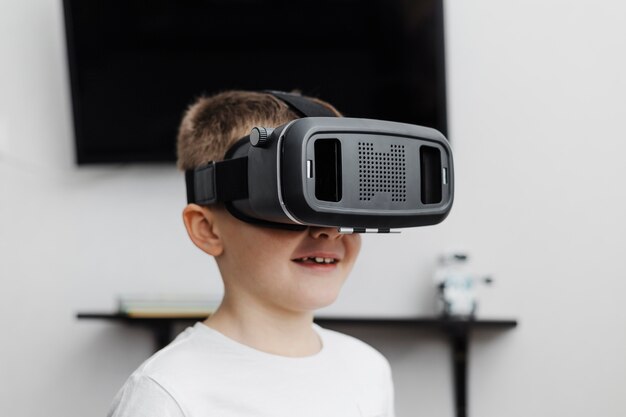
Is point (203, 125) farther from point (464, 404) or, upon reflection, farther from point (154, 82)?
point (464, 404)

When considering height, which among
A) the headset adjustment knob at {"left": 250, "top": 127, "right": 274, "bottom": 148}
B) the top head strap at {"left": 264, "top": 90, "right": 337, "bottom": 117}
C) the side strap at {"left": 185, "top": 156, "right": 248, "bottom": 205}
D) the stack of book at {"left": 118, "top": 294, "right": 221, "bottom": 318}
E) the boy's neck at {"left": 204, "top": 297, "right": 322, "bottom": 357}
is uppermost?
the top head strap at {"left": 264, "top": 90, "right": 337, "bottom": 117}

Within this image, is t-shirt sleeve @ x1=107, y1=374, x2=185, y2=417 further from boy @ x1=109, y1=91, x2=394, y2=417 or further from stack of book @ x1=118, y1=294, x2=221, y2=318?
stack of book @ x1=118, y1=294, x2=221, y2=318

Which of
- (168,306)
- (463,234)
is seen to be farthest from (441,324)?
(168,306)

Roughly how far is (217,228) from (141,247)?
3.79 ft

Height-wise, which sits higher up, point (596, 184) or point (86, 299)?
point (596, 184)

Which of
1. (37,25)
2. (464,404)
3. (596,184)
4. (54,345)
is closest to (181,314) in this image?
(54,345)

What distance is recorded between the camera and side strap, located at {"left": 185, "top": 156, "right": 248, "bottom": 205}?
2.90 ft

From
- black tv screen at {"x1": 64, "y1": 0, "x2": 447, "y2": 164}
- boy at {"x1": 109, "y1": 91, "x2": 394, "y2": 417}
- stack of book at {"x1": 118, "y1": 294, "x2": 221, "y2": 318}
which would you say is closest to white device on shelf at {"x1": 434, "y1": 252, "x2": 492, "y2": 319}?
black tv screen at {"x1": 64, "y1": 0, "x2": 447, "y2": 164}

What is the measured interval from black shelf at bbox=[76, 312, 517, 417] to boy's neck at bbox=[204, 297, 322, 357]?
2.86ft

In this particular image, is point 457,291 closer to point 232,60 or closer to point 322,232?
point 232,60

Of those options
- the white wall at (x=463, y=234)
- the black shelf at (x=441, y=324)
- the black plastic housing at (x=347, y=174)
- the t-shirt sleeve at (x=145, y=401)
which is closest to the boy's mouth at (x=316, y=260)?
the black plastic housing at (x=347, y=174)

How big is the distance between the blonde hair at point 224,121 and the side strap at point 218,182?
0.10ft

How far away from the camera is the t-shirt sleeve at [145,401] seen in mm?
832

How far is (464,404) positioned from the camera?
1.89 m
